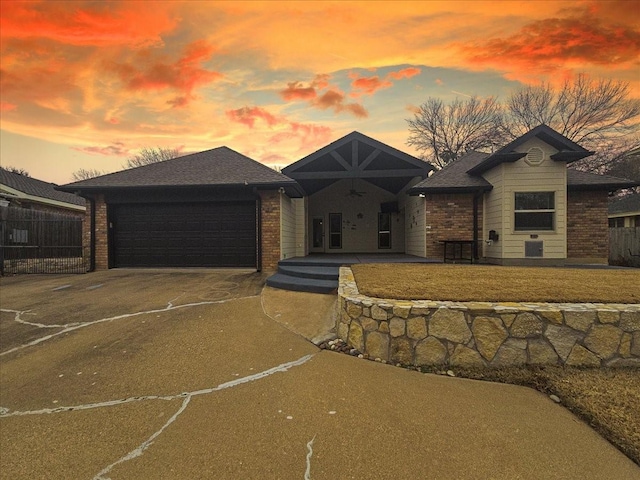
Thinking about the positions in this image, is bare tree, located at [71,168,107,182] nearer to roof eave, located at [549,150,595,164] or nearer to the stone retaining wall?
the stone retaining wall

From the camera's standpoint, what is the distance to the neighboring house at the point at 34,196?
51.3 ft

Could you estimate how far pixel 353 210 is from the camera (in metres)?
Result: 14.6

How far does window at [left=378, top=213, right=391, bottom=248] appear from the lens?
566 inches

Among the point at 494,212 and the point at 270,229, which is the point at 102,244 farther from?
the point at 494,212

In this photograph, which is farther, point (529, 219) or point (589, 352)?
point (529, 219)

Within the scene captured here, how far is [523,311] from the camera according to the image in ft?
10.9

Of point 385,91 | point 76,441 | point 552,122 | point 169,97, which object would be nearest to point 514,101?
point 552,122

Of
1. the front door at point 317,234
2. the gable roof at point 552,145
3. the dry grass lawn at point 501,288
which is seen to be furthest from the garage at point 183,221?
the gable roof at point 552,145

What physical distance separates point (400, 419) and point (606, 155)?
2709 cm

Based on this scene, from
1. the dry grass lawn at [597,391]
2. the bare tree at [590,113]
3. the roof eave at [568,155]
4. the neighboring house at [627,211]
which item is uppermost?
the bare tree at [590,113]

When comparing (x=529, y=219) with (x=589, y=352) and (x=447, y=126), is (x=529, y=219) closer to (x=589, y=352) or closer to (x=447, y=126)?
(x=589, y=352)

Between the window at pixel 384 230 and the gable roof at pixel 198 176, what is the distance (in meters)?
5.36

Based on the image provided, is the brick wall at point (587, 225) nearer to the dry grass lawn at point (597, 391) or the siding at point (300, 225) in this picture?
the dry grass lawn at point (597, 391)

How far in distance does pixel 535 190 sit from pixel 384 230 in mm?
6654
